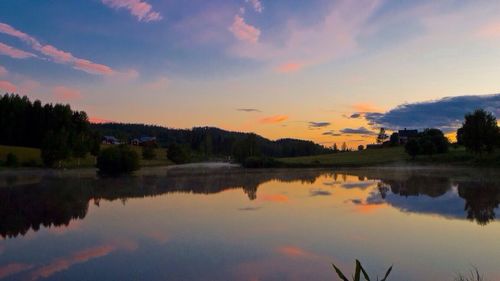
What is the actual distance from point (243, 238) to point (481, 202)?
16987mm

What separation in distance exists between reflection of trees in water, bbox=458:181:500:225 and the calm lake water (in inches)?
3.2

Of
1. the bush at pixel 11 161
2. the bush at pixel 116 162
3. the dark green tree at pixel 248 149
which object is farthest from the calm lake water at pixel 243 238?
the dark green tree at pixel 248 149

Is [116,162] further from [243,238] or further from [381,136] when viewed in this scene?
[381,136]

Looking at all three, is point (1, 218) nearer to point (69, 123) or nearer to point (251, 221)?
point (251, 221)

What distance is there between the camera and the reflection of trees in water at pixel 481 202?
20.2 m

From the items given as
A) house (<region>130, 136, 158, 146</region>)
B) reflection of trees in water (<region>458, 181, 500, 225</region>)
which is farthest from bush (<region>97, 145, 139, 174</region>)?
house (<region>130, 136, 158, 146</region>)

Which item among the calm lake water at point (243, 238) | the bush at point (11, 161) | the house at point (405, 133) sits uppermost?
the house at point (405, 133)

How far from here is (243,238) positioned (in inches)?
621

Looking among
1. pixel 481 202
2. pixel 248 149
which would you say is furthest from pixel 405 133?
pixel 481 202

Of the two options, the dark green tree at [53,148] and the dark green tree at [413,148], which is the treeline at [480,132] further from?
the dark green tree at [53,148]

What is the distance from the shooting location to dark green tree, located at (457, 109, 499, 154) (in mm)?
67875

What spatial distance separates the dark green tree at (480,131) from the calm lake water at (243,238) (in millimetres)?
44773

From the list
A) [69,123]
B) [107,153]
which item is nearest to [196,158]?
[69,123]

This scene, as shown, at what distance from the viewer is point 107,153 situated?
213 feet
